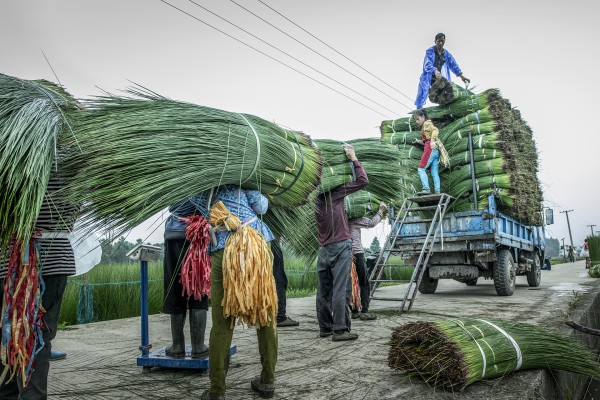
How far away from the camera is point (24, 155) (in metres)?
1.85

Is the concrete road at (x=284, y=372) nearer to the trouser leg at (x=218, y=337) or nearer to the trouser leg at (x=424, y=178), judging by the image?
the trouser leg at (x=218, y=337)

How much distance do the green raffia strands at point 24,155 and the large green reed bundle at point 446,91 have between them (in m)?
6.60

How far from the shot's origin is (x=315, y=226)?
445 centimetres

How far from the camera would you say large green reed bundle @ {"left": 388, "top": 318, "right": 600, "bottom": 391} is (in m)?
2.41

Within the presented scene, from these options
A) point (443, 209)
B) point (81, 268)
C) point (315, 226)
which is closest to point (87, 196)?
point (81, 268)

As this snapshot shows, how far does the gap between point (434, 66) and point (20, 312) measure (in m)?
7.34

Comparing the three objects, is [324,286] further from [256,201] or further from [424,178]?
[424,178]

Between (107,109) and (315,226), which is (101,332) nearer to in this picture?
(315,226)

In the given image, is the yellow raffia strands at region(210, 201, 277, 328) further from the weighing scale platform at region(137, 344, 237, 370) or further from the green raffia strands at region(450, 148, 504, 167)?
the green raffia strands at region(450, 148, 504, 167)

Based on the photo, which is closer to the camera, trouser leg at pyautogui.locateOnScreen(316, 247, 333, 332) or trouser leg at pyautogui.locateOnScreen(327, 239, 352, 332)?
trouser leg at pyautogui.locateOnScreen(327, 239, 352, 332)

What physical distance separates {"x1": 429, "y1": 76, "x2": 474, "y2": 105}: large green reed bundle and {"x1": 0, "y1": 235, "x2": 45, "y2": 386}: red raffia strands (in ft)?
22.5

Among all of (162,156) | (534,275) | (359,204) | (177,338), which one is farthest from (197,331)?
(534,275)

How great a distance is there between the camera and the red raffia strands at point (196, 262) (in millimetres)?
2754

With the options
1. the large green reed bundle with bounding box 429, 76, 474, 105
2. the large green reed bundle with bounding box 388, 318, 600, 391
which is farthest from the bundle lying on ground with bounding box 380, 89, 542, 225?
the large green reed bundle with bounding box 388, 318, 600, 391
